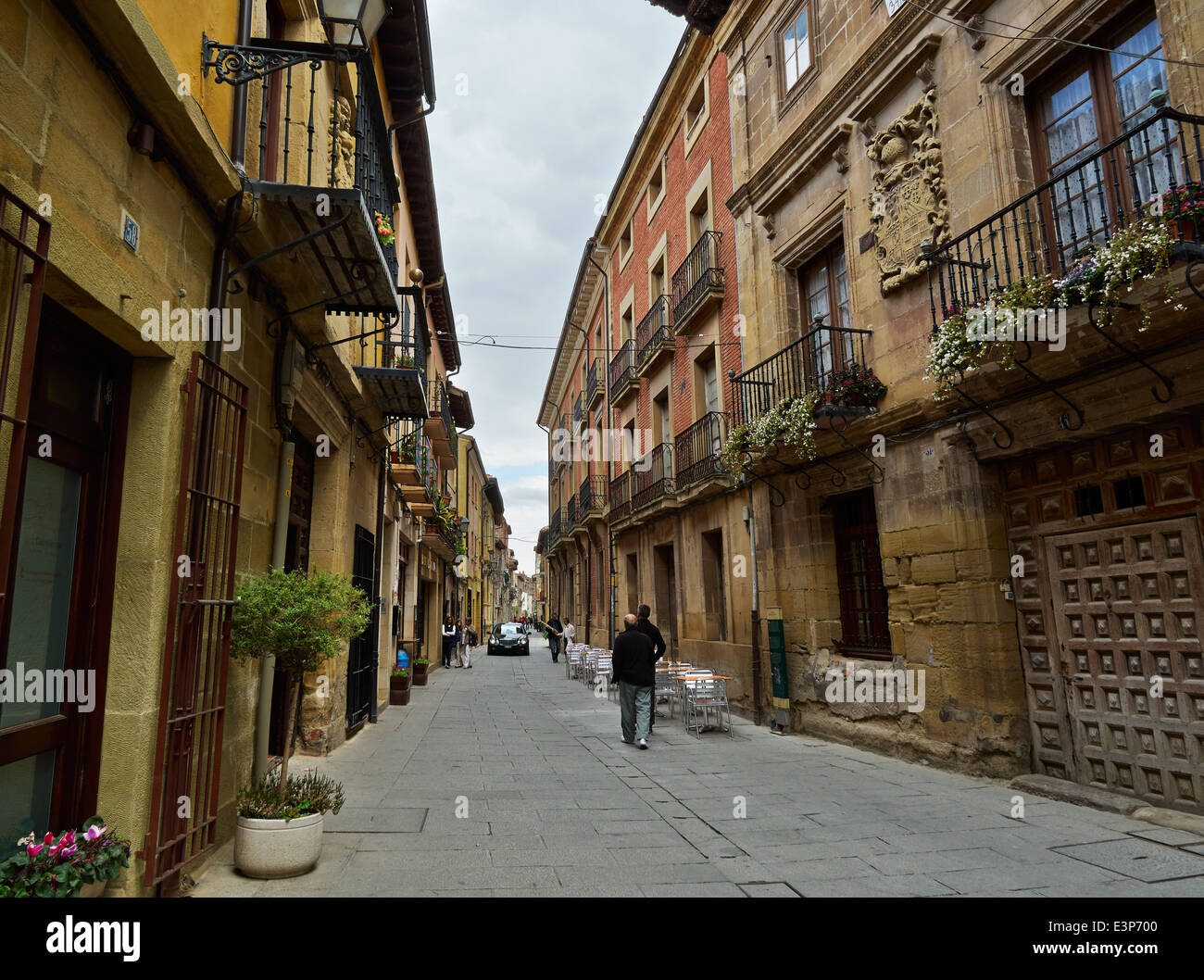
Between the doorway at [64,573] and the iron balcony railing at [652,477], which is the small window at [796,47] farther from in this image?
the doorway at [64,573]

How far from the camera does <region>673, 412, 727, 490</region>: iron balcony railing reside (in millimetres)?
12961

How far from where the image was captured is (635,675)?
9039 millimetres

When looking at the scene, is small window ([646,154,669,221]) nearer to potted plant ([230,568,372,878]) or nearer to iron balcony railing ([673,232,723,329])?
iron balcony railing ([673,232,723,329])

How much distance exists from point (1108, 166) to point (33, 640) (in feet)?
25.6

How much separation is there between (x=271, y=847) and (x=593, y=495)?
64.9 feet

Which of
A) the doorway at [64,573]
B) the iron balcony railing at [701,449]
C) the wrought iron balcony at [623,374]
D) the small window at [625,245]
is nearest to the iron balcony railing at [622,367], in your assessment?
the wrought iron balcony at [623,374]

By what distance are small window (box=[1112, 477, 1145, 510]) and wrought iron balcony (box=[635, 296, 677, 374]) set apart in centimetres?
1033

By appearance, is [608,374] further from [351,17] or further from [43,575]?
[43,575]

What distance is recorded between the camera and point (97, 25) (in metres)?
3.11

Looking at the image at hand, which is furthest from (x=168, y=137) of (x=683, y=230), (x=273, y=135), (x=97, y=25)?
(x=683, y=230)

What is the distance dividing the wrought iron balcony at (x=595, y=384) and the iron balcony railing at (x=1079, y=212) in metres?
15.7

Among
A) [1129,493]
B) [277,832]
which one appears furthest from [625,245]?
[277,832]

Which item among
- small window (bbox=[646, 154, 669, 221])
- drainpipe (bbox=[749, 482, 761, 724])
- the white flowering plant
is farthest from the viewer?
small window (bbox=[646, 154, 669, 221])

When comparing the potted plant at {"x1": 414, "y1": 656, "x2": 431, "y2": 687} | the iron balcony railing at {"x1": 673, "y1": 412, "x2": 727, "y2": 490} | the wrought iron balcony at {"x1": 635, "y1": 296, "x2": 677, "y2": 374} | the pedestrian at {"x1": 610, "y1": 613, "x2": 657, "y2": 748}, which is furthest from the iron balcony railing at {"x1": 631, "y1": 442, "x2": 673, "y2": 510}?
the pedestrian at {"x1": 610, "y1": 613, "x2": 657, "y2": 748}
